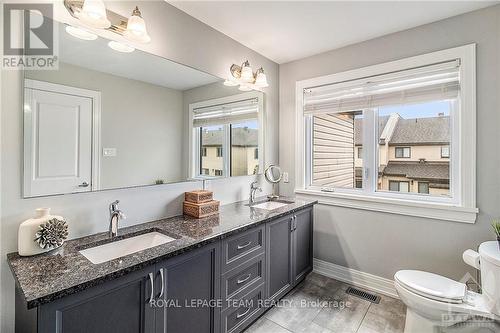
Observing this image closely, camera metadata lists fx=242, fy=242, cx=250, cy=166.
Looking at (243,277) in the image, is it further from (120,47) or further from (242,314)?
(120,47)

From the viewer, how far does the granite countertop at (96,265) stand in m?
0.89

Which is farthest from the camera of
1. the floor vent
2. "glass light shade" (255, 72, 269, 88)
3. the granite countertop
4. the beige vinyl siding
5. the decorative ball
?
the beige vinyl siding

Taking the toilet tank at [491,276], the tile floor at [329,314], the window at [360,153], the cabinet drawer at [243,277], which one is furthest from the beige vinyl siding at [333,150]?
the cabinet drawer at [243,277]

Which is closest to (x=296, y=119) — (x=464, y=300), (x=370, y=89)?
(x=370, y=89)

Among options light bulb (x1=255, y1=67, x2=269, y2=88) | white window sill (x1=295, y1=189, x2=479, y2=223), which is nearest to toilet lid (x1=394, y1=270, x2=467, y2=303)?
white window sill (x1=295, y1=189, x2=479, y2=223)

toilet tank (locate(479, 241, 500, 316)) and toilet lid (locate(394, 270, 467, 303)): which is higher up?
toilet tank (locate(479, 241, 500, 316))

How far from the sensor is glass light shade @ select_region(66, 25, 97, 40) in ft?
4.33

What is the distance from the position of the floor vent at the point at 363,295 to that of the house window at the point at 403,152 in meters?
1.34

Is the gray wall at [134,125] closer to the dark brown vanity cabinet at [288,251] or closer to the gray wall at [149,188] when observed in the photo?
the gray wall at [149,188]

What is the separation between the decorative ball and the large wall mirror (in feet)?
0.64

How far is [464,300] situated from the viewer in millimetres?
1470

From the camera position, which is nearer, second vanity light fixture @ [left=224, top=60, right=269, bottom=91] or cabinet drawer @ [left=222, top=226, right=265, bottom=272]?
cabinet drawer @ [left=222, top=226, right=265, bottom=272]

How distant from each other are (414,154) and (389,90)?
644mm

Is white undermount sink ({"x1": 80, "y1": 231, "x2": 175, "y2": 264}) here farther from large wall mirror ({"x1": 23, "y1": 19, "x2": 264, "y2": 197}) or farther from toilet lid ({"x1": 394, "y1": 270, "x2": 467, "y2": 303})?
toilet lid ({"x1": 394, "y1": 270, "x2": 467, "y2": 303})
